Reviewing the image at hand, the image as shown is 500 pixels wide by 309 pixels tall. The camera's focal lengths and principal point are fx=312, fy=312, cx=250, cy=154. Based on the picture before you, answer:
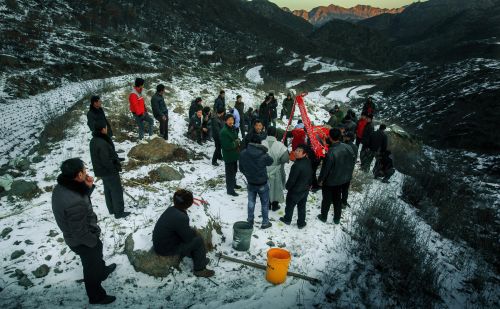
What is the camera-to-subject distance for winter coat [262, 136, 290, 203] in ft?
21.6

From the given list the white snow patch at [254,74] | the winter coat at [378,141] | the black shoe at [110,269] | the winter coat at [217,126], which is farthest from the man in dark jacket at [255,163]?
the white snow patch at [254,74]

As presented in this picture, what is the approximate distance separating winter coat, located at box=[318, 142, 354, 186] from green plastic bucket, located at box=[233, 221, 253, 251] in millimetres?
1839

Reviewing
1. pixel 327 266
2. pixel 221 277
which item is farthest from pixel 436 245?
pixel 221 277

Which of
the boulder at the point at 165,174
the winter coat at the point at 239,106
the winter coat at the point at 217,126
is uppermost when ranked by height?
the winter coat at the point at 239,106

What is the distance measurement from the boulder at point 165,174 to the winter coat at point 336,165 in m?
3.82

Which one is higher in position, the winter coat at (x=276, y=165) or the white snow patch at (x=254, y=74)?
the white snow patch at (x=254, y=74)

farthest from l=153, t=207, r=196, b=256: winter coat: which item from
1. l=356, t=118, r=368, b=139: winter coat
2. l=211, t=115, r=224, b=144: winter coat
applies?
l=356, t=118, r=368, b=139: winter coat

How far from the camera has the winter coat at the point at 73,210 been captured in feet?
12.2

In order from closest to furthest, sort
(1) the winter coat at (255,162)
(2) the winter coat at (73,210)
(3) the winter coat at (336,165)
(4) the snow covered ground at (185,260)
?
1. (2) the winter coat at (73,210)
2. (4) the snow covered ground at (185,260)
3. (1) the winter coat at (255,162)
4. (3) the winter coat at (336,165)

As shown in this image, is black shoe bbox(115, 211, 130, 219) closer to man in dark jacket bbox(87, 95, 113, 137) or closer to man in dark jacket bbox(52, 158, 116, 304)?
man in dark jacket bbox(52, 158, 116, 304)

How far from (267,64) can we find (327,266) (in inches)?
1932

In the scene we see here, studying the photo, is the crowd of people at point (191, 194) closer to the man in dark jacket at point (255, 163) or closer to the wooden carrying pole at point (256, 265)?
the man in dark jacket at point (255, 163)

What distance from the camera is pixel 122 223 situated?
229 inches

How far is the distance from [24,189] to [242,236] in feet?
16.5
